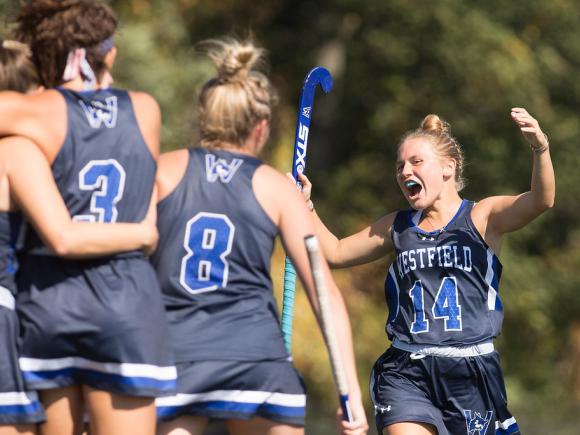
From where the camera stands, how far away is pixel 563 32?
52.5 ft

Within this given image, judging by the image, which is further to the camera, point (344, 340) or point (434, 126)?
point (434, 126)

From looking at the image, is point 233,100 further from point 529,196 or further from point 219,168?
point 529,196

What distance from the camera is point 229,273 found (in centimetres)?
351

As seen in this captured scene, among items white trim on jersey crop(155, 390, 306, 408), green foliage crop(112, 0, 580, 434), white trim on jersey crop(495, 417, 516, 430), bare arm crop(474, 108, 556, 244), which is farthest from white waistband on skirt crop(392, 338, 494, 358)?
green foliage crop(112, 0, 580, 434)

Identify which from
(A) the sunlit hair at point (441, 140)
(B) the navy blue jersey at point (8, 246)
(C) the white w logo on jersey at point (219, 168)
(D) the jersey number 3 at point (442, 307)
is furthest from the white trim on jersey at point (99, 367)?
(A) the sunlit hair at point (441, 140)

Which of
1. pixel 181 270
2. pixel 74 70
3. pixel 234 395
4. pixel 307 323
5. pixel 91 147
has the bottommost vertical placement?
pixel 307 323

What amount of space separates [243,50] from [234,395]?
105cm

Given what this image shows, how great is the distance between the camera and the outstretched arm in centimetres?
446

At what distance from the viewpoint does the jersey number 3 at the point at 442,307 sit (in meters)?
4.67

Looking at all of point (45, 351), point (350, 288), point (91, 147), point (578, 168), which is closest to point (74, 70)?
point (91, 147)

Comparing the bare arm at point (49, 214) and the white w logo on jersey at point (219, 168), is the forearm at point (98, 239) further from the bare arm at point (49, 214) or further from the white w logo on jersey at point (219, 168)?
the white w logo on jersey at point (219, 168)

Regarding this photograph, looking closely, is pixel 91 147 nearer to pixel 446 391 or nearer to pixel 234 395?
pixel 234 395

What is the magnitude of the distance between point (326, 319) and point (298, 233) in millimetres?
278

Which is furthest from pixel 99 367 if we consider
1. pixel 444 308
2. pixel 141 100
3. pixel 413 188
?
Result: pixel 413 188
